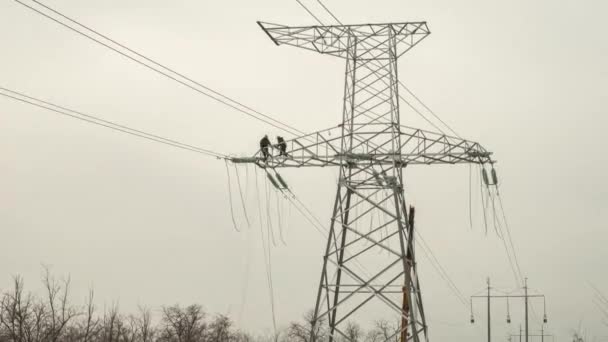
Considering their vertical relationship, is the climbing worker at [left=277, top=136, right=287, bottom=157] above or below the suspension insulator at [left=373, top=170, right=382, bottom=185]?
above

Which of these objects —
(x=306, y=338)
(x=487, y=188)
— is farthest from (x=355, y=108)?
(x=306, y=338)

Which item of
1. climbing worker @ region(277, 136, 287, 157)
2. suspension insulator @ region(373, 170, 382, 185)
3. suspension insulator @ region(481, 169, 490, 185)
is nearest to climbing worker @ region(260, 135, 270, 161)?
climbing worker @ region(277, 136, 287, 157)

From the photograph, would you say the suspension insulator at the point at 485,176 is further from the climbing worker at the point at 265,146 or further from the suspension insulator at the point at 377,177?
the climbing worker at the point at 265,146

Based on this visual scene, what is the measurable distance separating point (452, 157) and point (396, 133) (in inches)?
70.2

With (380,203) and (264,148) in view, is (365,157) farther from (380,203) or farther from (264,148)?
(264,148)

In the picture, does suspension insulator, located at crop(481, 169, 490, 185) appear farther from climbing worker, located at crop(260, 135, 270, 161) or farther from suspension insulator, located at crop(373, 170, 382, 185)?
climbing worker, located at crop(260, 135, 270, 161)

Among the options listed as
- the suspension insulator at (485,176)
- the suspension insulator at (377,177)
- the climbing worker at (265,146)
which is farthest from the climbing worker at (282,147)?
the suspension insulator at (485,176)

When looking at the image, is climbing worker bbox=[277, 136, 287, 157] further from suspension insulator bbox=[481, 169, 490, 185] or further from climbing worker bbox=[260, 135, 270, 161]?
suspension insulator bbox=[481, 169, 490, 185]

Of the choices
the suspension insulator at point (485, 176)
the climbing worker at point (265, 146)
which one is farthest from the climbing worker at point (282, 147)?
the suspension insulator at point (485, 176)

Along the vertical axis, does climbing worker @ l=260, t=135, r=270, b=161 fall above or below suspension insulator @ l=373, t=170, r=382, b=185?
above

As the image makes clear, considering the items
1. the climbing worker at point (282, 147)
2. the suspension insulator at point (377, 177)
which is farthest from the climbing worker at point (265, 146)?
the suspension insulator at point (377, 177)

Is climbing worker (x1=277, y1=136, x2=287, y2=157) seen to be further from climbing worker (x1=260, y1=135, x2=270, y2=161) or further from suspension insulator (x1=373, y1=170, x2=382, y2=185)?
suspension insulator (x1=373, y1=170, x2=382, y2=185)

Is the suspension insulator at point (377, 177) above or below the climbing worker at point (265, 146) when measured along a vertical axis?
below

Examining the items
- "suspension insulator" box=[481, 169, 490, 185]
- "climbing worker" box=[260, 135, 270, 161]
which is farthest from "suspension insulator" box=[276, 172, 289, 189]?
"suspension insulator" box=[481, 169, 490, 185]
